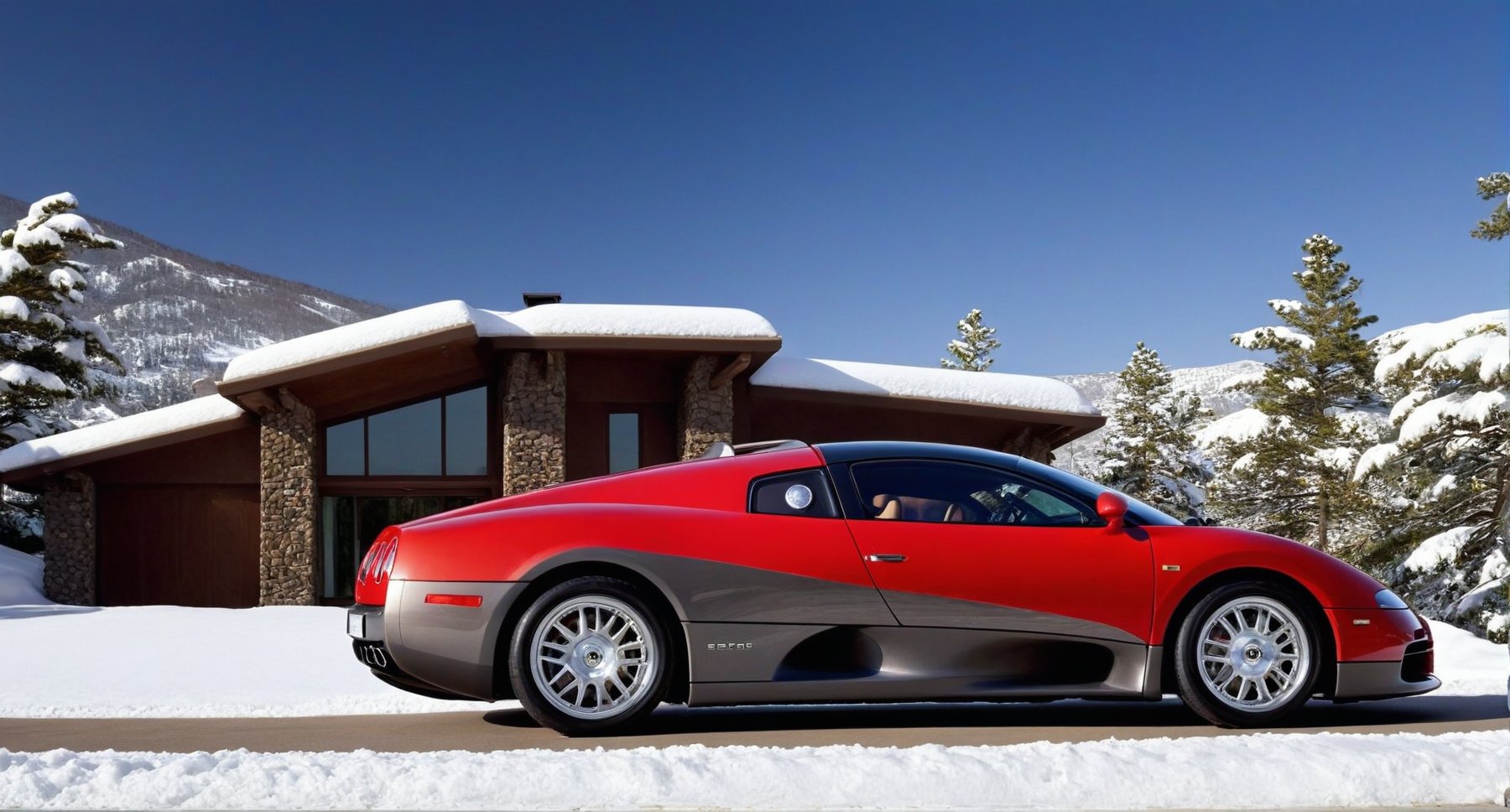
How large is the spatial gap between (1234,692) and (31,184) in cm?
22752

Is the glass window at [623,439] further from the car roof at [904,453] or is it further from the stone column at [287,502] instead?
the car roof at [904,453]

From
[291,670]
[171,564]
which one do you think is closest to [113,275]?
[171,564]

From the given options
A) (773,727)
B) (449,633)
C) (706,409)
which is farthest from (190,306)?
(773,727)

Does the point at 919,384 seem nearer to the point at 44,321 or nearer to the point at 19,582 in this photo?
the point at 19,582

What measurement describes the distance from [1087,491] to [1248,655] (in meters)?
1.00

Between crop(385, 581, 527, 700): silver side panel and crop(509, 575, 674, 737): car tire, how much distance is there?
0.12 meters

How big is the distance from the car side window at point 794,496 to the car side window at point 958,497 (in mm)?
163

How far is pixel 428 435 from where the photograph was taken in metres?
21.5

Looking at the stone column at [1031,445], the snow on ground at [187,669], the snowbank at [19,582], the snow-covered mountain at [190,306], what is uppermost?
the snow-covered mountain at [190,306]

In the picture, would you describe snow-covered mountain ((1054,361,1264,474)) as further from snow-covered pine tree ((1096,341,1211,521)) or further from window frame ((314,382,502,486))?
window frame ((314,382,502,486))

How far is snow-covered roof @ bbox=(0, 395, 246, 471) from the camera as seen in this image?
66.2ft

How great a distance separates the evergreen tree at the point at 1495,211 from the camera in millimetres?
24797

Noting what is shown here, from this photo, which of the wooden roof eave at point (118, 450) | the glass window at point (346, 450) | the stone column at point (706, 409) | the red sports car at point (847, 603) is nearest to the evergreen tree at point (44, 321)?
the wooden roof eave at point (118, 450)

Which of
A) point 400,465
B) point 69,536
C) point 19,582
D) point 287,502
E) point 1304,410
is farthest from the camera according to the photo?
point 1304,410
